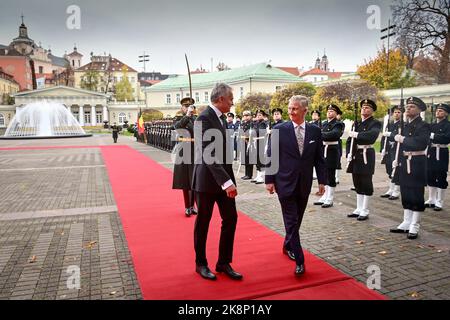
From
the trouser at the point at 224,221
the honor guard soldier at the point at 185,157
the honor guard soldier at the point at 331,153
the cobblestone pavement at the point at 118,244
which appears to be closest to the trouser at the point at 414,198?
the cobblestone pavement at the point at 118,244

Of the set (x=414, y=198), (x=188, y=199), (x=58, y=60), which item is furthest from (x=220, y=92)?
(x=58, y=60)

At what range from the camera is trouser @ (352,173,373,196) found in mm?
6973

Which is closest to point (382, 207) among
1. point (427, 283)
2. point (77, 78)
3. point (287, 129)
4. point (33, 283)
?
point (427, 283)

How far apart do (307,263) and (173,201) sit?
456 centimetres

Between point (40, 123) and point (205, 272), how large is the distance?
47.7 m

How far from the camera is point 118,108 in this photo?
84.6 meters

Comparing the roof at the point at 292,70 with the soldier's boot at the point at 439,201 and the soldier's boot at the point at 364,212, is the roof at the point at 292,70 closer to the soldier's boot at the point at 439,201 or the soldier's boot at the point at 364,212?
the soldier's boot at the point at 439,201

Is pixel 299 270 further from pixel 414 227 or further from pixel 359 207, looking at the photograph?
pixel 359 207

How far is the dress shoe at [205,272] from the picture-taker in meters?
4.35

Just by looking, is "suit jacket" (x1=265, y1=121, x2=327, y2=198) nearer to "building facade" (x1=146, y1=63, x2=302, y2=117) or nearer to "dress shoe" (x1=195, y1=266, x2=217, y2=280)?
"dress shoe" (x1=195, y1=266, x2=217, y2=280)

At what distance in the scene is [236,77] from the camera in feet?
225
